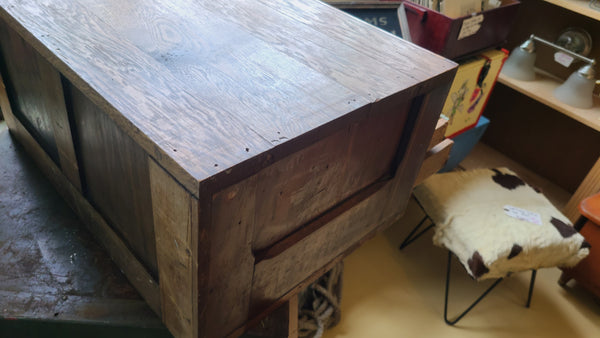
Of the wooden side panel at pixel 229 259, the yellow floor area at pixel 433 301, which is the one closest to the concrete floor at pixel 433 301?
the yellow floor area at pixel 433 301

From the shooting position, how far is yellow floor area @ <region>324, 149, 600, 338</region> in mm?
1617

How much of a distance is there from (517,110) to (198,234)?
2.27 meters

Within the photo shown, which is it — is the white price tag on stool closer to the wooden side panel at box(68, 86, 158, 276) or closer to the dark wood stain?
the wooden side panel at box(68, 86, 158, 276)

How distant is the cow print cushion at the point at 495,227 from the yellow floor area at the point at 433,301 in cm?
28

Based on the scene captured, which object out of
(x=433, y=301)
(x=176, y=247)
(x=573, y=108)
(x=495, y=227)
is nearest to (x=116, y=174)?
(x=176, y=247)

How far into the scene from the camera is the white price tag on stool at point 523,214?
1.53 m

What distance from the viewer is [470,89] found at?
→ 5.80 feet

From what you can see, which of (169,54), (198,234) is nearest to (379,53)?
(169,54)

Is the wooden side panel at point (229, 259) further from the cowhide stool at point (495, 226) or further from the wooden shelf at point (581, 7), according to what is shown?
the wooden shelf at point (581, 7)

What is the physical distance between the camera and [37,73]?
0.94m

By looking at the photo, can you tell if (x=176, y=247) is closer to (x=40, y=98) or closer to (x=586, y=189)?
(x=40, y=98)

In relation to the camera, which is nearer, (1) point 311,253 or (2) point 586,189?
(1) point 311,253

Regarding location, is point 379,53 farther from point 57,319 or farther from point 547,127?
point 547,127

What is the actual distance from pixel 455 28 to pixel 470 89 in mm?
301
